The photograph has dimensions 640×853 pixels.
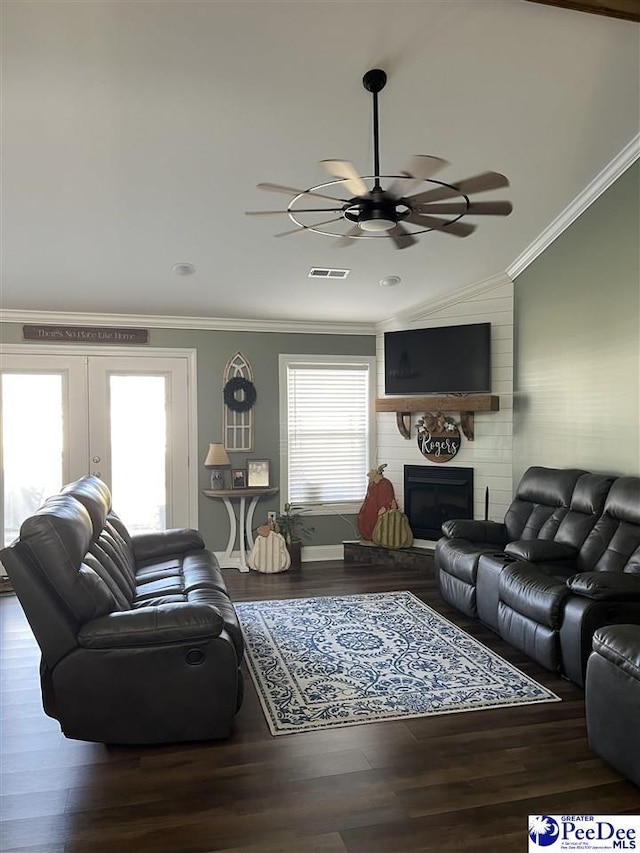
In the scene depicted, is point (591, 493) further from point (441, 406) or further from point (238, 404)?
point (238, 404)

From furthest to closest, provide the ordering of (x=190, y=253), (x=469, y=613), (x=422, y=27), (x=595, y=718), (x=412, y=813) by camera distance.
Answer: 1. (x=190, y=253)
2. (x=469, y=613)
3. (x=422, y=27)
4. (x=595, y=718)
5. (x=412, y=813)

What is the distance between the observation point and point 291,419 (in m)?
6.91

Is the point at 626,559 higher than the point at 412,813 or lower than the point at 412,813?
higher

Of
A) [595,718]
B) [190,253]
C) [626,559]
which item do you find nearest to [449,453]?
[626,559]

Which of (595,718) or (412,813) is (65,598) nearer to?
(412,813)

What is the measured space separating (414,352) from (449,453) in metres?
1.08

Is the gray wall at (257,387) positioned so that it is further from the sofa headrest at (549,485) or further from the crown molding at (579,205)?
the sofa headrest at (549,485)

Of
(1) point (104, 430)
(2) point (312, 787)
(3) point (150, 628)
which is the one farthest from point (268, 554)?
(2) point (312, 787)

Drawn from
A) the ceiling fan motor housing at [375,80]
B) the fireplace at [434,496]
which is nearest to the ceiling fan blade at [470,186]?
the ceiling fan motor housing at [375,80]

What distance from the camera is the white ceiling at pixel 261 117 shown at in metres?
3.02

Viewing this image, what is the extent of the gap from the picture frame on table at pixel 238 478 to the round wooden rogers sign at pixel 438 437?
6.15 ft

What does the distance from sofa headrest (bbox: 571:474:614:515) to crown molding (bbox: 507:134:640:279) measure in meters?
2.05

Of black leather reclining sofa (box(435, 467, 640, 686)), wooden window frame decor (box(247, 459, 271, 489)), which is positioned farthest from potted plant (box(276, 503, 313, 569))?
black leather reclining sofa (box(435, 467, 640, 686))

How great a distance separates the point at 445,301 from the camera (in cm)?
637
